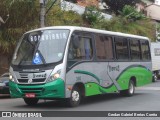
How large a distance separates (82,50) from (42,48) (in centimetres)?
162

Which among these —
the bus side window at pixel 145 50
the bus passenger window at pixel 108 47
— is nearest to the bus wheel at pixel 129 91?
the bus side window at pixel 145 50

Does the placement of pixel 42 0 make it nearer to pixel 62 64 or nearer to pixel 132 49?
pixel 132 49

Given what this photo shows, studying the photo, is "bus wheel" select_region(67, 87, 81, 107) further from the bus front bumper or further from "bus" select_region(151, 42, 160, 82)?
"bus" select_region(151, 42, 160, 82)

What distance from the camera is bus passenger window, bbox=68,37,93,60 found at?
15211 millimetres

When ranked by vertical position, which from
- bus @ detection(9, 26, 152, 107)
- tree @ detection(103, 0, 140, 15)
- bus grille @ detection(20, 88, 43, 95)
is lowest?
bus grille @ detection(20, 88, 43, 95)

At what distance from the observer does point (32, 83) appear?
1470 centimetres

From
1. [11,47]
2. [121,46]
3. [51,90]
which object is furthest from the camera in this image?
[11,47]

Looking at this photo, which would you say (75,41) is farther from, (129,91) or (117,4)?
(117,4)

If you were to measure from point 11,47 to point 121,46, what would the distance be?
1028 centimetres

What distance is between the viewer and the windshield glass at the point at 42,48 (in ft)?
48.7

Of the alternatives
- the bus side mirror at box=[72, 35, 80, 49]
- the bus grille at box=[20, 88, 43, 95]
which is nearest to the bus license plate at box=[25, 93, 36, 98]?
the bus grille at box=[20, 88, 43, 95]

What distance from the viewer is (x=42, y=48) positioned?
15.1m

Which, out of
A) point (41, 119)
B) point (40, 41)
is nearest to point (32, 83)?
point (40, 41)

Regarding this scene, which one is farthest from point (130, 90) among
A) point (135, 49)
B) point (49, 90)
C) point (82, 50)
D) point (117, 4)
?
point (117, 4)
